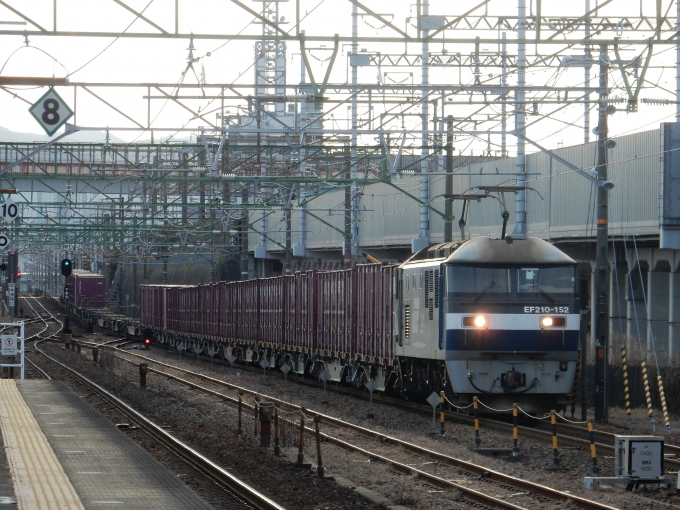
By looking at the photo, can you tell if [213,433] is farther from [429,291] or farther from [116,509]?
[116,509]

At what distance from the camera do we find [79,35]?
14.9 metres

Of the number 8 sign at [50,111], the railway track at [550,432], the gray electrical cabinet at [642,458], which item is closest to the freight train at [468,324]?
the railway track at [550,432]

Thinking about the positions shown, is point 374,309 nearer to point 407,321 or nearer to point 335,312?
point 407,321

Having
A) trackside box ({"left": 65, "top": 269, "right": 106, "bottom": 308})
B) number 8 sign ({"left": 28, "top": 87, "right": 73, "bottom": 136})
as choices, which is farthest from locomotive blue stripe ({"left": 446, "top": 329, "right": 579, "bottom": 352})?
trackside box ({"left": 65, "top": 269, "right": 106, "bottom": 308})

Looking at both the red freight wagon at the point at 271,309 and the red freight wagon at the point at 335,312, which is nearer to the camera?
the red freight wagon at the point at 335,312

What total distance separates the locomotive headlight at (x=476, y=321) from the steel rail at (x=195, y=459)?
17.6ft

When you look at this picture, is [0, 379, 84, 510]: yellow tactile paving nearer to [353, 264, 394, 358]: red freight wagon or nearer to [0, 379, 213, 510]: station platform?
[0, 379, 213, 510]: station platform

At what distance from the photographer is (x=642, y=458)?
42.2ft

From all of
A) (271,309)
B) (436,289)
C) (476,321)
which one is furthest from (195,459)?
(271,309)

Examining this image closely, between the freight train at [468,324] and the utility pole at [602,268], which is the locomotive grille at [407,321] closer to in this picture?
the freight train at [468,324]

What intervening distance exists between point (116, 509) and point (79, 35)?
22.1 ft

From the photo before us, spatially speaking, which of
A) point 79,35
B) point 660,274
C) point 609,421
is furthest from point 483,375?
point 660,274

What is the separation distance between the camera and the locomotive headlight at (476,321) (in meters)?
19.6

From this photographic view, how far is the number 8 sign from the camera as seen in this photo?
19.1 m
